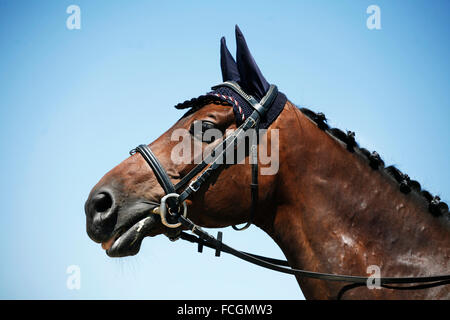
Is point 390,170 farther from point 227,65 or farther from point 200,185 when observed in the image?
point 227,65

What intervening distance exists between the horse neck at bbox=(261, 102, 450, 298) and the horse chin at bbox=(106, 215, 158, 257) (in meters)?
1.09

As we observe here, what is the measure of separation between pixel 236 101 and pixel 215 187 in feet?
2.76

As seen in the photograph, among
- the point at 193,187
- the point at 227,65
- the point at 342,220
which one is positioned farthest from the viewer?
the point at 227,65

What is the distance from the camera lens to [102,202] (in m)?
3.87

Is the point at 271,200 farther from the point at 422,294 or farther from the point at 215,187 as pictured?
the point at 422,294

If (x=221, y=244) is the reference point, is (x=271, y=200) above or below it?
above

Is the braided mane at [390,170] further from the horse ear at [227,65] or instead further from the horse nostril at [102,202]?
the horse nostril at [102,202]

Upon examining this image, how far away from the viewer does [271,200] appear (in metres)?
4.02

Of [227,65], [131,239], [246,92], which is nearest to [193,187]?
[131,239]

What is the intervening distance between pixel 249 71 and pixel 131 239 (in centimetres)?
192

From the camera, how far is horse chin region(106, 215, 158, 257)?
12.4 ft
